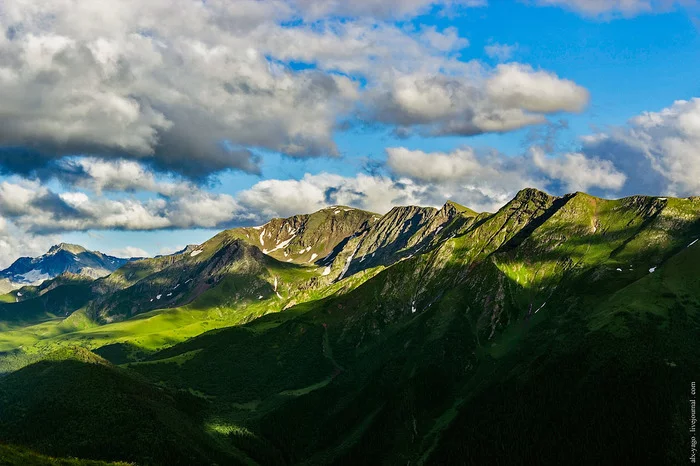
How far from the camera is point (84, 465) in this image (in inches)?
6496

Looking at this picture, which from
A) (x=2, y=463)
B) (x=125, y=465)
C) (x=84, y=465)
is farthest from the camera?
(x=125, y=465)

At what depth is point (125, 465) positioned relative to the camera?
193 metres

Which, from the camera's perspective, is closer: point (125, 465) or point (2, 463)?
point (2, 463)

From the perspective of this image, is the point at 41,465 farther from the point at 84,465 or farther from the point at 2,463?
the point at 84,465

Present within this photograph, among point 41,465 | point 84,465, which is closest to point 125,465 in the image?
point 84,465

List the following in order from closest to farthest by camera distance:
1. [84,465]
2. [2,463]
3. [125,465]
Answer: [2,463] < [84,465] < [125,465]

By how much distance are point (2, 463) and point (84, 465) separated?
26.5 meters

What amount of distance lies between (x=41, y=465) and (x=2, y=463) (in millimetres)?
9091

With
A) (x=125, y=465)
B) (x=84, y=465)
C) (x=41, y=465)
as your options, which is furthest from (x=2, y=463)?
(x=125, y=465)

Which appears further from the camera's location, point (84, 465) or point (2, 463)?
point (84, 465)

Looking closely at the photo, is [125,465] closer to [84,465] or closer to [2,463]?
[84,465]

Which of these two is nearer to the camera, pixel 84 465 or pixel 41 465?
pixel 41 465

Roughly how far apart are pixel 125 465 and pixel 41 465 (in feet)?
166

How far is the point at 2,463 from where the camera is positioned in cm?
14275
